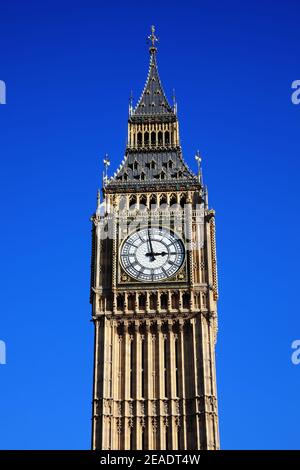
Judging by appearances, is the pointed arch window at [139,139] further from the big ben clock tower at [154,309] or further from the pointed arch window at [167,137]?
the big ben clock tower at [154,309]

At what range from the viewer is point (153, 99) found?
Result: 83438 mm

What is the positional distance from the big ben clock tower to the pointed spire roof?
517cm

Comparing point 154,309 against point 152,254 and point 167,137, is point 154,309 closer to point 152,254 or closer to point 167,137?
point 152,254

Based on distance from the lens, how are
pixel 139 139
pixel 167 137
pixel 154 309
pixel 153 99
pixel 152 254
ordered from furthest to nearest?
pixel 153 99 < pixel 139 139 < pixel 167 137 < pixel 152 254 < pixel 154 309

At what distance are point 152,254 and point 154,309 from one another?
13.0 feet

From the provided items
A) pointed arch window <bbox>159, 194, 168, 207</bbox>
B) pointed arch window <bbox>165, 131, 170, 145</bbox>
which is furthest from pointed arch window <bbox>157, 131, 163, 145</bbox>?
pointed arch window <bbox>159, 194, 168, 207</bbox>

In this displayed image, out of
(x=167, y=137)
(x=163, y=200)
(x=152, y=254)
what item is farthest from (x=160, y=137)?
(x=152, y=254)

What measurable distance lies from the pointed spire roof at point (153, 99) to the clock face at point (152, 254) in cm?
1308

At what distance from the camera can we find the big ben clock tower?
6606cm
